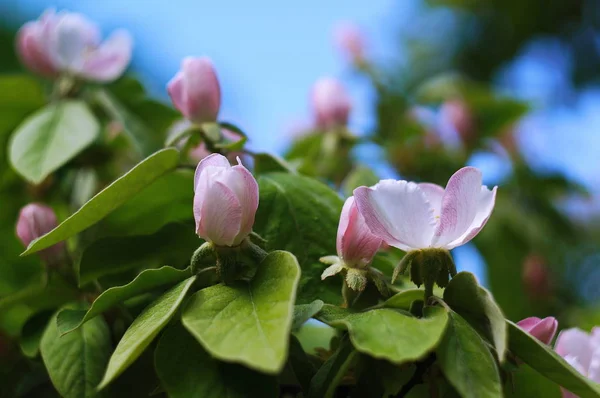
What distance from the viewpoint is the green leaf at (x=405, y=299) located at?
0.43 meters

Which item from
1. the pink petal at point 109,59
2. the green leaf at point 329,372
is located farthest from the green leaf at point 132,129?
the green leaf at point 329,372

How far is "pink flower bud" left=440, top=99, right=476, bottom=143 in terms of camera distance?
1193 millimetres

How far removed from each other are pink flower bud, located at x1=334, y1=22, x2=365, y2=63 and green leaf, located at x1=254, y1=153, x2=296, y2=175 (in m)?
1.00

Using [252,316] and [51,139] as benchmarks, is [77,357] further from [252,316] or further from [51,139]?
[51,139]

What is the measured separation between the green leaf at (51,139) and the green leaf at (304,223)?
208 mm

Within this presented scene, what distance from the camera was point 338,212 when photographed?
21.1 inches

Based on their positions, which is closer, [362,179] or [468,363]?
[468,363]

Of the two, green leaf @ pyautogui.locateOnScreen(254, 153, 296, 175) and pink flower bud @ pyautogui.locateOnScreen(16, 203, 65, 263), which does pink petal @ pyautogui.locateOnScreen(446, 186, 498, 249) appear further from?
pink flower bud @ pyautogui.locateOnScreen(16, 203, 65, 263)

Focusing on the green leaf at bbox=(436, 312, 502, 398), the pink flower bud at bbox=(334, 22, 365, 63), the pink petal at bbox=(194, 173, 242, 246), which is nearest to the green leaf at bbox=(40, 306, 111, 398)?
the pink petal at bbox=(194, 173, 242, 246)

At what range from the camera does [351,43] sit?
1597mm

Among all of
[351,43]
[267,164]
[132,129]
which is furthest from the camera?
[351,43]

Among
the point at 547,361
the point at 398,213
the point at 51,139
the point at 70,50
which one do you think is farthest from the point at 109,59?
the point at 547,361

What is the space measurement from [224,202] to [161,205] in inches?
5.9

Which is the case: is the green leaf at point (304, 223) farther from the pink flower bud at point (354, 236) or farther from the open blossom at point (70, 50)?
the open blossom at point (70, 50)
